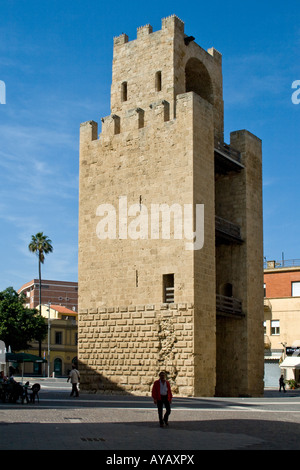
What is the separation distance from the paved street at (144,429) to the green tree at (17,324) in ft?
115

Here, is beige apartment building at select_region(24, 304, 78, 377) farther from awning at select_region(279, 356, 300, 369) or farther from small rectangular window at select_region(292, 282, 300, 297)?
awning at select_region(279, 356, 300, 369)

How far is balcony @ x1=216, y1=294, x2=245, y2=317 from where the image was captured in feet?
77.6

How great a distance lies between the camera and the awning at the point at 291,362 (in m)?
35.1

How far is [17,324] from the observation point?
170ft

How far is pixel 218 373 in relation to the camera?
25719 mm

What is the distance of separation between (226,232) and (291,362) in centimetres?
1425

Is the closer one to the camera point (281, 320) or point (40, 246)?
point (281, 320)

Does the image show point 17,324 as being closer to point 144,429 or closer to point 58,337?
point 58,337

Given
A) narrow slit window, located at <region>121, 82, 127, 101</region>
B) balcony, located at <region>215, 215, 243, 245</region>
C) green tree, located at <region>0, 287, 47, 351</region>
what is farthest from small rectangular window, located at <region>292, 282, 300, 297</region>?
green tree, located at <region>0, 287, 47, 351</region>

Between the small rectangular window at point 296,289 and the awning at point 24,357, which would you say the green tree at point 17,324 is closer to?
the small rectangular window at point 296,289

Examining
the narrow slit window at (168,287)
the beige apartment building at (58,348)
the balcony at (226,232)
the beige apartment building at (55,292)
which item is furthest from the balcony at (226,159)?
the beige apartment building at (55,292)

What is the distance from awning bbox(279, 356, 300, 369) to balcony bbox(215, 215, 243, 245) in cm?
1230

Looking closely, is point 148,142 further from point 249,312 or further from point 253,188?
point 249,312

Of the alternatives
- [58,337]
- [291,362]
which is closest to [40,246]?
[58,337]
